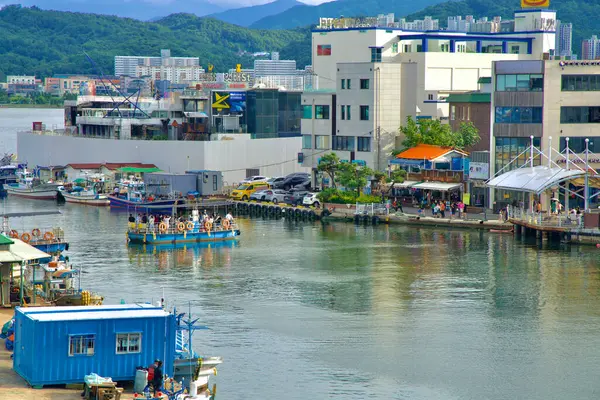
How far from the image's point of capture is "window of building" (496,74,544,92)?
6538 centimetres

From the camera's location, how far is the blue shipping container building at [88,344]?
2753 centimetres

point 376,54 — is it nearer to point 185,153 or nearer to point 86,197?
point 185,153

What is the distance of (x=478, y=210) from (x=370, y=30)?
24009 millimetres

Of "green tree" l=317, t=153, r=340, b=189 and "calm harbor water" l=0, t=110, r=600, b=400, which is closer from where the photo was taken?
"calm harbor water" l=0, t=110, r=600, b=400

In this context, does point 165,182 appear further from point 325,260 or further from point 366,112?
point 325,260

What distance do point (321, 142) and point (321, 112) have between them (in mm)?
2180

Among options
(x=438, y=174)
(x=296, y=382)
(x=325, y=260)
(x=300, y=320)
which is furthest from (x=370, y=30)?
(x=296, y=382)

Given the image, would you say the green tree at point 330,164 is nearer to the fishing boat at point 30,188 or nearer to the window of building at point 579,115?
the window of building at point 579,115

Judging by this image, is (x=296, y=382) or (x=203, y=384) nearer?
(x=203, y=384)

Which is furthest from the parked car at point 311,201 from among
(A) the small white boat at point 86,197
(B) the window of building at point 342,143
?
(A) the small white boat at point 86,197

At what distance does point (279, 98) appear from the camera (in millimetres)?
91000

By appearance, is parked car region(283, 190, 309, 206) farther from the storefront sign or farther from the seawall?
the storefront sign

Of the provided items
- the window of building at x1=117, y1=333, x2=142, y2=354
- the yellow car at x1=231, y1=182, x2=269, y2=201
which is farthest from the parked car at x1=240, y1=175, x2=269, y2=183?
the window of building at x1=117, y1=333, x2=142, y2=354

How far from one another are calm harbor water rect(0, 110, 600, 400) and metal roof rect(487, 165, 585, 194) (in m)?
3.02
